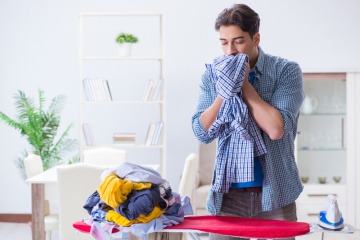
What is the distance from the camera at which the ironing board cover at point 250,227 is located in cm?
191

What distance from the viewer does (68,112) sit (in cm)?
635

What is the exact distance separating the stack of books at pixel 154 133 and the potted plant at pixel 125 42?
67cm

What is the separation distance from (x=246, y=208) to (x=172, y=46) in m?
4.38

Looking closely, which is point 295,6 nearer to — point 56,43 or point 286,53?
point 286,53

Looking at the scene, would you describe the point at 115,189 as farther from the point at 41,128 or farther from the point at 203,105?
the point at 41,128

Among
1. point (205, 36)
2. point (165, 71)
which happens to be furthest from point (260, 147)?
point (205, 36)

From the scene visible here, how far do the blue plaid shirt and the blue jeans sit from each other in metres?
0.03

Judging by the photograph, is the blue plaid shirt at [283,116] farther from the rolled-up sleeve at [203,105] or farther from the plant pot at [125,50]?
the plant pot at [125,50]

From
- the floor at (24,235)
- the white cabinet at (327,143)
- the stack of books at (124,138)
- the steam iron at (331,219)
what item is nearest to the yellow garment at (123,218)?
the steam iron at (331,219)

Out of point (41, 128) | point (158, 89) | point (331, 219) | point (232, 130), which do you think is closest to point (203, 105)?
point (232, 130)

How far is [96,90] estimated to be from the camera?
581 centimetres

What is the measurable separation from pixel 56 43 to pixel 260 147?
4.63m

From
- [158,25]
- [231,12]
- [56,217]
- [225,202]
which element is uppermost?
[158,25]

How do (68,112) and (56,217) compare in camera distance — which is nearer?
(56,217)
